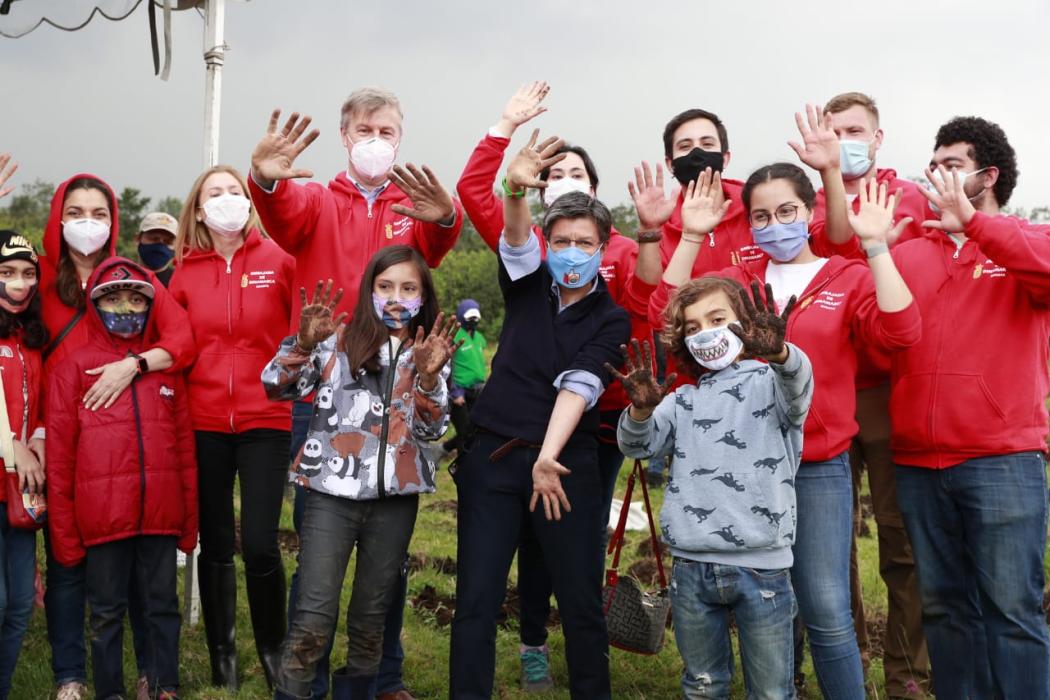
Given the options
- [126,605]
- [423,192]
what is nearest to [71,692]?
[126,605]

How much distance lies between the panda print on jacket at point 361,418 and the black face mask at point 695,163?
1.62m

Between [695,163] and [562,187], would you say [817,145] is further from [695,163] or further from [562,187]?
[562,187]

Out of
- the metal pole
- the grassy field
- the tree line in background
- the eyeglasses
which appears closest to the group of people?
the eyeglasses

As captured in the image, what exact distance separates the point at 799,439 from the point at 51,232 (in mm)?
3761

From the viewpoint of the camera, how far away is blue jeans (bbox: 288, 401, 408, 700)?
4.56 m

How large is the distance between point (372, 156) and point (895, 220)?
103 inches

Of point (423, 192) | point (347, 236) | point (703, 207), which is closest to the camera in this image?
point (703, 207)

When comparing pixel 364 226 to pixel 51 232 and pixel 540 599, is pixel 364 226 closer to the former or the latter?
pixel 51 232

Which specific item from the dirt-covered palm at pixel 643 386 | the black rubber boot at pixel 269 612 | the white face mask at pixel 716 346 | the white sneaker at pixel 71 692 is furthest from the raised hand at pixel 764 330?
the white sneaker at pixel 71 692

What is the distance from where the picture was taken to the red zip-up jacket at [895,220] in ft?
14.6

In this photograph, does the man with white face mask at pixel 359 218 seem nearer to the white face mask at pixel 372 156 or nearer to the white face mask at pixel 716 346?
the white face mask at pixel 372 156

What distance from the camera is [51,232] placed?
4922 millimetres

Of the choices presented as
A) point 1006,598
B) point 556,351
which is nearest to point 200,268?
point 556,351

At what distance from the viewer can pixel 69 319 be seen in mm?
4832
